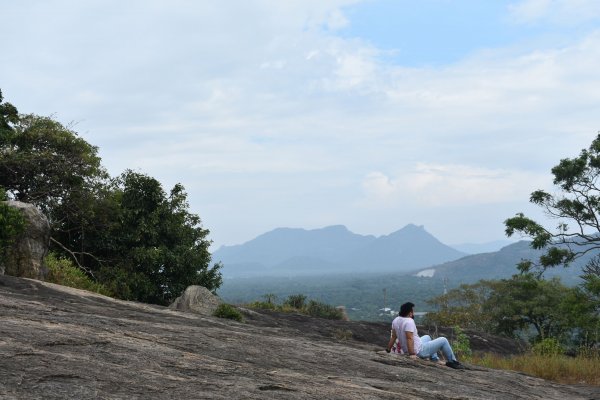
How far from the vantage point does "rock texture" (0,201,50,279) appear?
829 inches

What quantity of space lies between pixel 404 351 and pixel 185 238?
2344 centimetres

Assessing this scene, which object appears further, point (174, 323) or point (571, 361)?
point (571, 361)

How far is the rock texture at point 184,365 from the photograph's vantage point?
6566 mm

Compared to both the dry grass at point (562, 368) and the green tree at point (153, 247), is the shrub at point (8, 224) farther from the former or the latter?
the dry grass at point (562, 368)

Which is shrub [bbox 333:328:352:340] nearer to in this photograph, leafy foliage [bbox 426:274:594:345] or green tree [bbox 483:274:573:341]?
leafy foliage [bbox 426:274:594:345]

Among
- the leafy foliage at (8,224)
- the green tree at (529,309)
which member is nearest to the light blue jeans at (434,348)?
the leafy foliage at (8,224)

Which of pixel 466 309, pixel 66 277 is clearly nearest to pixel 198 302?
pixel 66 277

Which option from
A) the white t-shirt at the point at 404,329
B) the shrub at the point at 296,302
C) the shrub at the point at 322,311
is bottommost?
the shrub at the point at 322,311

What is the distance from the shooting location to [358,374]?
9812 mm

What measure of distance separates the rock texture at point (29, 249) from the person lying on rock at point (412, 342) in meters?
14.7

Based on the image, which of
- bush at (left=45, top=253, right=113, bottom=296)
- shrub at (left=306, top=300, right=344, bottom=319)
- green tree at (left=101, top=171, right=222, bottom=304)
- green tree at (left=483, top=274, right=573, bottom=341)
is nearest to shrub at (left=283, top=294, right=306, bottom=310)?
shrub at (left=306, top=300, right=344, bottom=319)

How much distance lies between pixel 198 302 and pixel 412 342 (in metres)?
14.6

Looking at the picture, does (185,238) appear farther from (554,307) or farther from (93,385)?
(554,307)

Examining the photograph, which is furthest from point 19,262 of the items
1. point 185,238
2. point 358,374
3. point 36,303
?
point 358,374
